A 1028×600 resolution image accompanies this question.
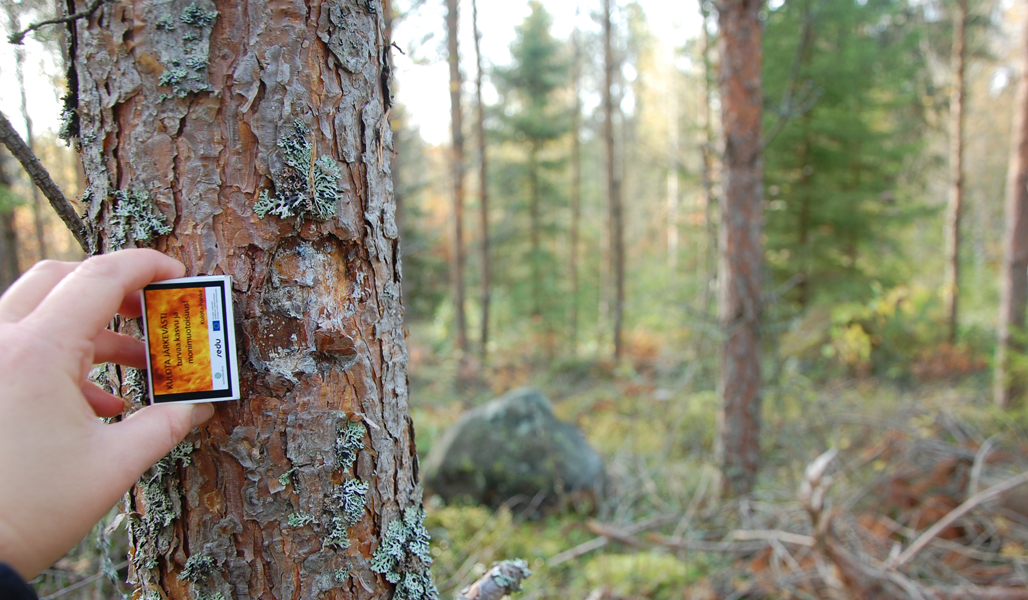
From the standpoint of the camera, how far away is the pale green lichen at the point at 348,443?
3.30ft

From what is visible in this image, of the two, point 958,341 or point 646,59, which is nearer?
point 958,341

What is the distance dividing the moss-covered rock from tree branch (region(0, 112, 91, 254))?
4.62m

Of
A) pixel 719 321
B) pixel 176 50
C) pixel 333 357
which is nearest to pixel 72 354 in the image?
pixel 333 357

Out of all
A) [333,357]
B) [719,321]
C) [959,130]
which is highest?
[959,130]

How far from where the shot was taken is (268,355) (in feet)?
3.11

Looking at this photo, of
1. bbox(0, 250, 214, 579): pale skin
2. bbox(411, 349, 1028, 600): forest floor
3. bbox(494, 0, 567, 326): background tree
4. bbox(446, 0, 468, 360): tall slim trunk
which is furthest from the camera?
bbox(494, 0, 567, 326): background tree

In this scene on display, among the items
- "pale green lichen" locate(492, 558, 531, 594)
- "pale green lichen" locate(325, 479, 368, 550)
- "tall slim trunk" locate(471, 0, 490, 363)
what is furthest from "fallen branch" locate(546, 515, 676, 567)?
"tall slim trunk" locate(471, 0, 490, 363)

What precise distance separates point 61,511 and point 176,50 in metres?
0.73

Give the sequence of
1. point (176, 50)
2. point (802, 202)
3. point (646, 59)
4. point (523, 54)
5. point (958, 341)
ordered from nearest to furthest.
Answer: point (176, 50) → point (802, 202) → point (958, 341) → point (523, 54) → point (646, 59)

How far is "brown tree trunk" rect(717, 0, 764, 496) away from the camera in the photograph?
4.57 m

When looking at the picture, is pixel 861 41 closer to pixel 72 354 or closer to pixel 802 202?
pixel 802 202

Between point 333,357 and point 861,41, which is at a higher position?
point 861,41

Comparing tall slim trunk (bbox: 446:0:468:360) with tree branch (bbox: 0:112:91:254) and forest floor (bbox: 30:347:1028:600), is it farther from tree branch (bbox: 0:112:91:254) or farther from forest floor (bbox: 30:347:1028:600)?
tree branch (bbox: 0:112:91:254)

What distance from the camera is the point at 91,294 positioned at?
2.52 ft
